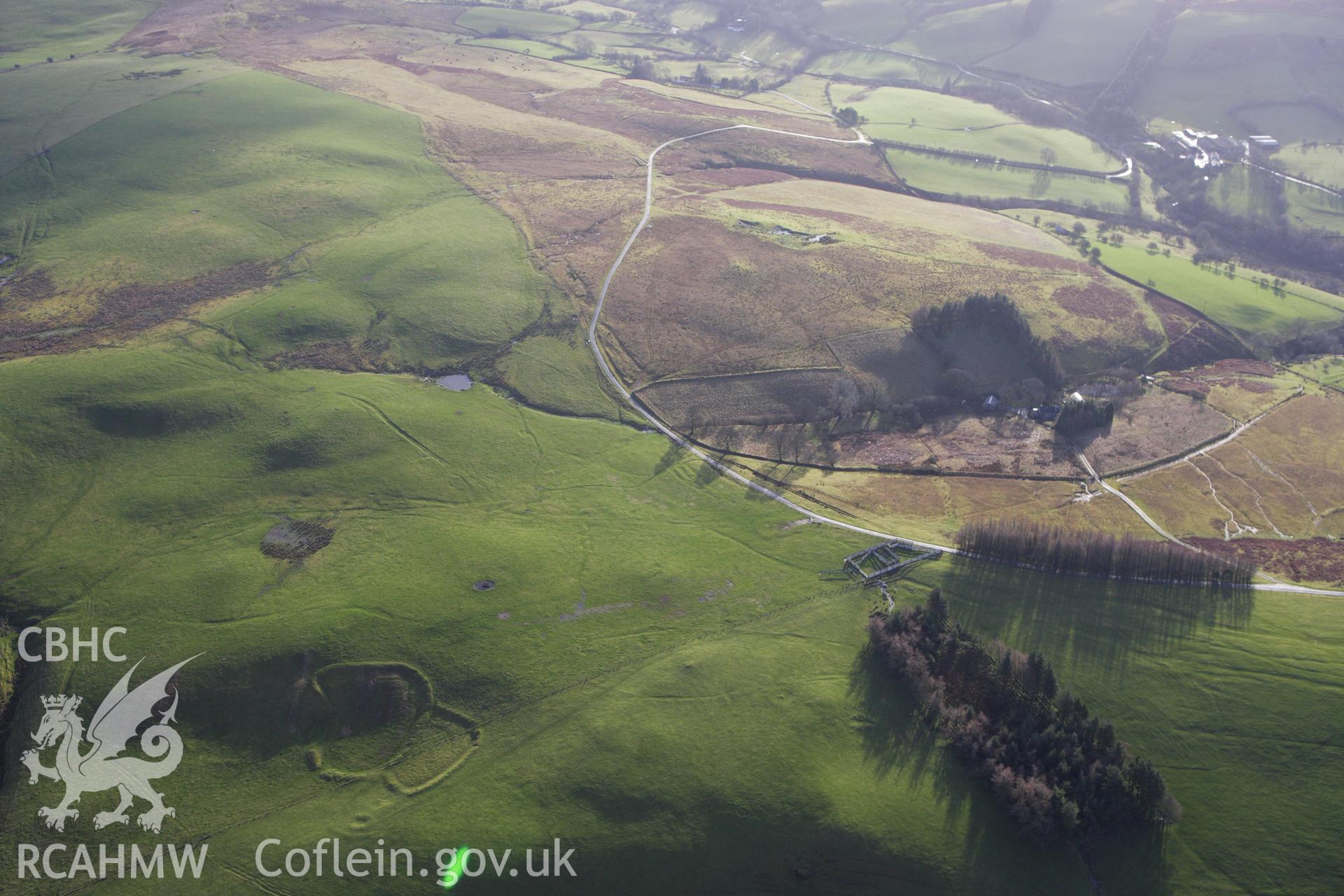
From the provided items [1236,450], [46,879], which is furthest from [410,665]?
[1236,450]

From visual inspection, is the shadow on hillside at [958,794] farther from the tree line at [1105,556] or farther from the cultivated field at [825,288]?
the cultivated field at [825,288]

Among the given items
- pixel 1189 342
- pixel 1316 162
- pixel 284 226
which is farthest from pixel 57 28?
pixel 1316 162

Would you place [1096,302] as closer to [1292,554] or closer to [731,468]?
[1292,554]

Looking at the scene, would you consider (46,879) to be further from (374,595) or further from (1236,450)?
(1236,450)

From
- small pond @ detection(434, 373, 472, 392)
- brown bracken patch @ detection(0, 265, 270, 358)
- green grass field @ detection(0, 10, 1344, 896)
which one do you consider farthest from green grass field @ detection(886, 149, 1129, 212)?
brown bracken patch @ detection(0, 265, 270, 358)

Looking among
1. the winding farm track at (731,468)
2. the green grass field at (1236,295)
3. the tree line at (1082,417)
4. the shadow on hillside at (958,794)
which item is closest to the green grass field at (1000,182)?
the green grass field at (1236,295)

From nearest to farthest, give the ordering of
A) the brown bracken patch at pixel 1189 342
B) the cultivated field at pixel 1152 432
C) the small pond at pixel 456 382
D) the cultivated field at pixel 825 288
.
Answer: the cultivated field at pixel 1152 432
the small pond at pixel 456 382
the cultivated field at pixel 825 288
the brown bracken patch at pixel 1189 342

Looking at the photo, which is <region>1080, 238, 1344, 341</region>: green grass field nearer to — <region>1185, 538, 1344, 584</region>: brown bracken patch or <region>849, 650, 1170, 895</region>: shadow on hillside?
<region>1185, 538, 1344, 584</region>: brown bracken patch
